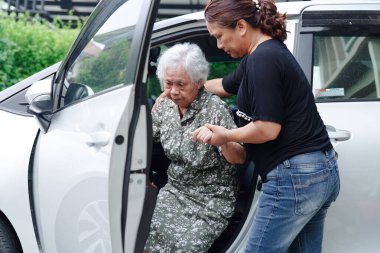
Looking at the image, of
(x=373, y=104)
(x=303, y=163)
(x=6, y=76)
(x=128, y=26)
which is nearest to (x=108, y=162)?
(x=128, y=26)

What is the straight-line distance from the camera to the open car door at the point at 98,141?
241cm

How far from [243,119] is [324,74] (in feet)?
2.33

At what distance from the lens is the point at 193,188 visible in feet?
10.6

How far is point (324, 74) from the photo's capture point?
320cm

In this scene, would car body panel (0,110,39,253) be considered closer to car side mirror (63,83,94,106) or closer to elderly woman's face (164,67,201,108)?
car side mirror (63,83,94,106)

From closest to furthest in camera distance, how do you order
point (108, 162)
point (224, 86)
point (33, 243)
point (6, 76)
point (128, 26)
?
point (108, 162) → point (128, 26) → point (33, 243) → point (224, 86) → point (6, 76)

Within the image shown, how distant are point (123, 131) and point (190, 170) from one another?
0.85 meters

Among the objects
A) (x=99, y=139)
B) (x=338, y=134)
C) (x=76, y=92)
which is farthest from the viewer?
(x=338, y=134)

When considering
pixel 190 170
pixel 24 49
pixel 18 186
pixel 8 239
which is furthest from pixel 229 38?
pixel 24 49

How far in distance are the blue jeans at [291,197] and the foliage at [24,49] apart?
434 cm

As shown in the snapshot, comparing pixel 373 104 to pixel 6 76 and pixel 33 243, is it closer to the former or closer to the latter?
pixel 33 243

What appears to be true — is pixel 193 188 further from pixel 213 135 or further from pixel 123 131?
pixel 123 131

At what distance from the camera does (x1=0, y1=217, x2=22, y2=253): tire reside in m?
3.08

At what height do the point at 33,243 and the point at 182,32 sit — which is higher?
the point at 182,32
